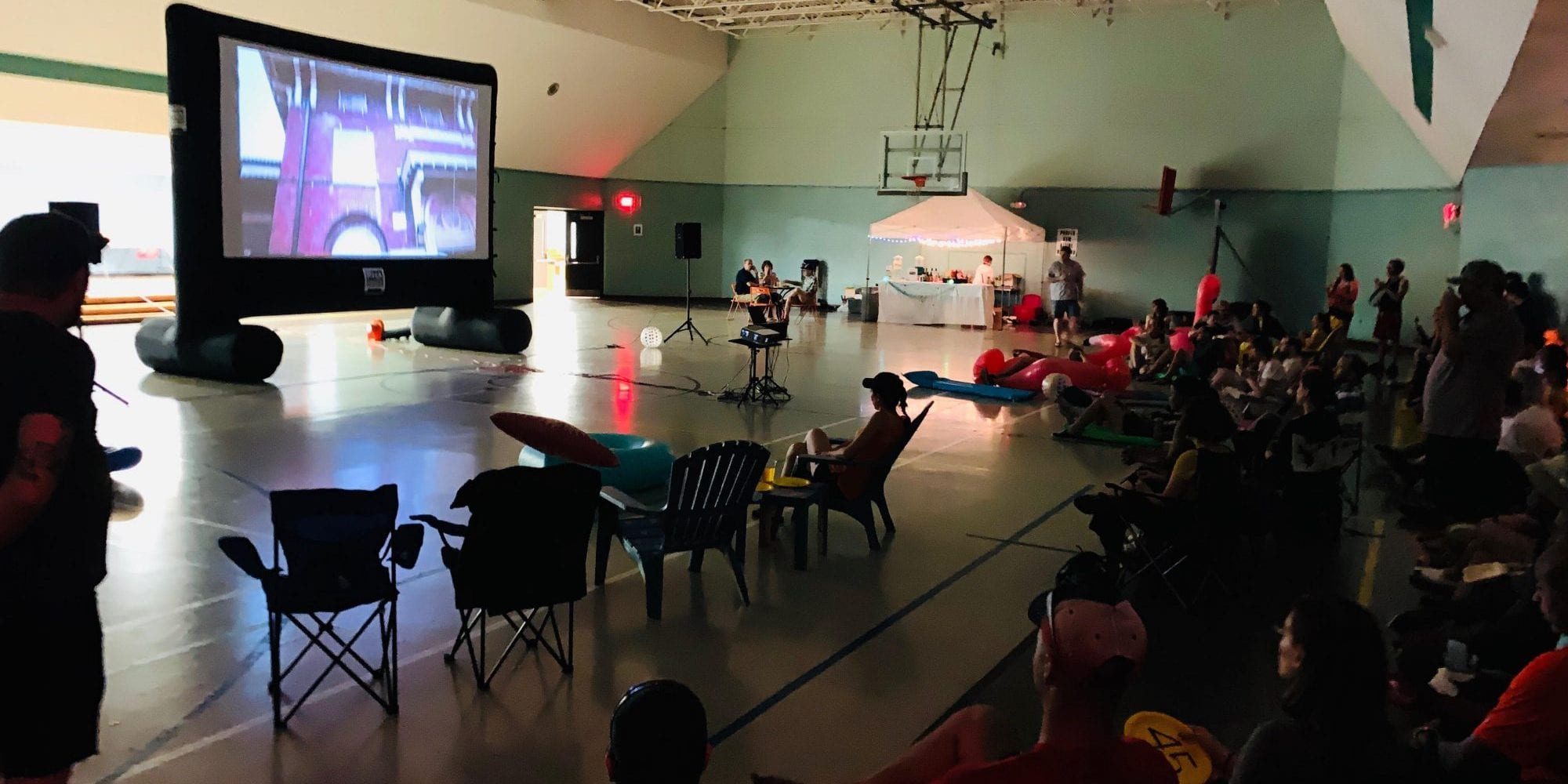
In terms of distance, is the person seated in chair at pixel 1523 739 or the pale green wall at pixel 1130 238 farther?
the pale green wall at pixel 1130 238

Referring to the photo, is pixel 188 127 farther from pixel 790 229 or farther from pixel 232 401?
pixel 790 229

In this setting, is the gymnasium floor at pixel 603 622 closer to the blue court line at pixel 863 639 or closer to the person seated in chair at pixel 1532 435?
the blue court line at pixel 863 639

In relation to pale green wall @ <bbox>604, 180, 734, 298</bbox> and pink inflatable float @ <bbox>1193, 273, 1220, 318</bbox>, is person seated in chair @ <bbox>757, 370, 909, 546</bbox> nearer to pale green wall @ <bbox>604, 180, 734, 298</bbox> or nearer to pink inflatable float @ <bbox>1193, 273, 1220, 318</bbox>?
pink inflatable float @ <bbox>1193, 273, 1220, 318</bbox>

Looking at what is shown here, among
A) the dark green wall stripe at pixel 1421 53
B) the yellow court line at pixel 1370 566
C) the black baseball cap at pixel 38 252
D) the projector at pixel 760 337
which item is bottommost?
the yellow court line at pixel 1370 566

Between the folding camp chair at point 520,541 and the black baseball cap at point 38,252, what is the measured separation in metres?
1.88

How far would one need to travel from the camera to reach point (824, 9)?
2291 centimetres

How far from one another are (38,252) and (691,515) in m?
3.18

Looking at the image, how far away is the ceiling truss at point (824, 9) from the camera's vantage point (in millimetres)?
20984

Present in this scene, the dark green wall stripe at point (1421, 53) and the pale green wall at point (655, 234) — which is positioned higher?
the dark green wall stripe at point (1421, 53)

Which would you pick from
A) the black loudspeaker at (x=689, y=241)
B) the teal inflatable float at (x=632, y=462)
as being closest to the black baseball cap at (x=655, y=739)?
the teal inflatable float at (x=632, y=462)

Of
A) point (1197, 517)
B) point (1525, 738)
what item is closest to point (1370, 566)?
point (1197, 517)

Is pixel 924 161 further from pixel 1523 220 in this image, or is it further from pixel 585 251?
pixel 1523 220

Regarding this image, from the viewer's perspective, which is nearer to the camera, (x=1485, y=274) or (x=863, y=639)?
(x=863, y=639)

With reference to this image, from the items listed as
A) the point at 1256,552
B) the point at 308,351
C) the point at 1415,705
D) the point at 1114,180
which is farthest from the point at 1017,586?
the point at 1114,180
